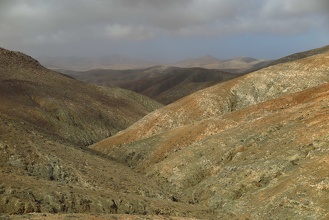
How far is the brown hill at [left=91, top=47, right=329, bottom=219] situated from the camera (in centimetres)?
3334

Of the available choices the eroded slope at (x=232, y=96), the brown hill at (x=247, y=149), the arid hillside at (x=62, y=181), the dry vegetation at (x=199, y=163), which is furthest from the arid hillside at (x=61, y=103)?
the brown hill at (x=247, y=149)

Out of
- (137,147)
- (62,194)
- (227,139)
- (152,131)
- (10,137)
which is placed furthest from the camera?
(152,131)

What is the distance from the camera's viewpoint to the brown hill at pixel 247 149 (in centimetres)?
3334

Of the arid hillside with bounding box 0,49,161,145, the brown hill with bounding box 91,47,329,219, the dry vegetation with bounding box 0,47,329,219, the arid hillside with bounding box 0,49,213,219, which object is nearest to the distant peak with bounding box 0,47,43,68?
the arid hillside with bounding box 0,49,161,145

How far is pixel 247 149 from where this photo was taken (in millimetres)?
46188

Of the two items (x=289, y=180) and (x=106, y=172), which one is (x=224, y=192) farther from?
(x=106, y=172)

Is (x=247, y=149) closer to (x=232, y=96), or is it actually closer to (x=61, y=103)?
(x=232, y=96)

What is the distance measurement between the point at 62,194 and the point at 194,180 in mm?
18862

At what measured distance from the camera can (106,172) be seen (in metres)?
46.7

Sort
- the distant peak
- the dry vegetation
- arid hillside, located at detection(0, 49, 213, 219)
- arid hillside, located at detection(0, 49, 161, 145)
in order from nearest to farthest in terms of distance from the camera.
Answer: arid hillside, located at detection(0, 49, 213, 219)
the dry vegetation
arid hillside, located at detection(0, 49, 161, 145)
the distant peak

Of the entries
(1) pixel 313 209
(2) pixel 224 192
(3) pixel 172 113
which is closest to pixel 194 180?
(2) pixel 224 192

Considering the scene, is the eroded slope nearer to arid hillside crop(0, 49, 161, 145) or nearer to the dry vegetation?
the dry vegetation

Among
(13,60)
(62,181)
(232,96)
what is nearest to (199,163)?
(62,181)

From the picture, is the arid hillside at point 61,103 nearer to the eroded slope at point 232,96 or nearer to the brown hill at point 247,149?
the eroded slope at point 232,96
